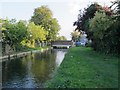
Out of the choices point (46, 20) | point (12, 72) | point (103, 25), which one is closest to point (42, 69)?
point (12, 72)

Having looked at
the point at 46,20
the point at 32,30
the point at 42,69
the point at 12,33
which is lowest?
the point at 42,69

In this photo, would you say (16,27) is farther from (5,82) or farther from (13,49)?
(5,82)

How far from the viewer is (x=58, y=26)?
9844cm

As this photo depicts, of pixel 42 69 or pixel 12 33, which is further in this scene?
pixel 12 33

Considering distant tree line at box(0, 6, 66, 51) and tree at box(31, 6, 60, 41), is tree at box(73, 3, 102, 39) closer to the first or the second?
distant tree line at box(0, 6, 66, 51)

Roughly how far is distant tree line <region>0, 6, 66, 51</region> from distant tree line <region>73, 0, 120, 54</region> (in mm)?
10820

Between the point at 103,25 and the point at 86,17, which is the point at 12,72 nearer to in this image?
the point at 103,25

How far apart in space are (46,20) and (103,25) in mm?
61873

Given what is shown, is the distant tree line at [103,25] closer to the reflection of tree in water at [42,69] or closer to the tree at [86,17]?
the tree at [86,17]

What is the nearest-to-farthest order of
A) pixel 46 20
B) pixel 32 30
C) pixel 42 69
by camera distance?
pixel 42 69 < pixel 32 30 < pixel 46 20

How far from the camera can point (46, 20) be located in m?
94.8

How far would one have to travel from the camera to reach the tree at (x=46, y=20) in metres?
94.0

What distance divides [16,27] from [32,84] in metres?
35.4

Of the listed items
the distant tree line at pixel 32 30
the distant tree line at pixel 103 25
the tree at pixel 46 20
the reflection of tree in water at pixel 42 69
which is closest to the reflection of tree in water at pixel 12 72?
the reflection of tree in water at pixel 42 69
